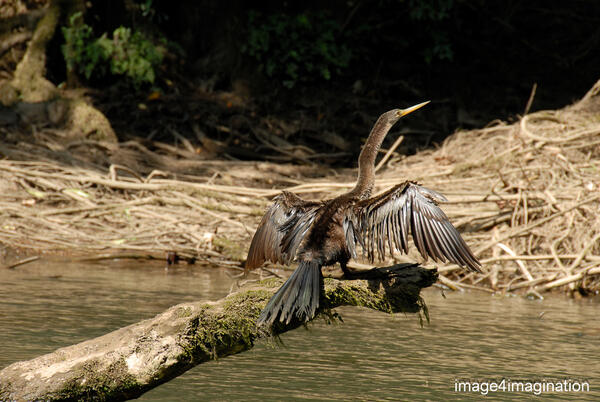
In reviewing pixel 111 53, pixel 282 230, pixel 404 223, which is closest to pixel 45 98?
pixel 111 53

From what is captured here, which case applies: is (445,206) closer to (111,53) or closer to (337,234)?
(337,234)

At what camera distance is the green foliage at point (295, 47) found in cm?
1242

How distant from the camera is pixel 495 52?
45.5ft

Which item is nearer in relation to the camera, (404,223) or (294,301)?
(294,301)

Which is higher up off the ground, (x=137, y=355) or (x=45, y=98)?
(x=45, y=98)

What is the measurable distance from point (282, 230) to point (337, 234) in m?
0.35

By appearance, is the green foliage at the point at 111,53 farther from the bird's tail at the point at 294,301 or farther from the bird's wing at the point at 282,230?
the bird's tail at the point at 294,301

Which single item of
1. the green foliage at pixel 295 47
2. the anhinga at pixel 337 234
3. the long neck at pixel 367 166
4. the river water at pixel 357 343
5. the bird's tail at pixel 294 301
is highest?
the green foliage at pixel 295 47

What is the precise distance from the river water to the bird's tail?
60cm

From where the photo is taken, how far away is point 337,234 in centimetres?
394

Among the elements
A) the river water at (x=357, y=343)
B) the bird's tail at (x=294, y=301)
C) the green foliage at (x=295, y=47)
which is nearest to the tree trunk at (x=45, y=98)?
the green foliage at (x=295, y=47)

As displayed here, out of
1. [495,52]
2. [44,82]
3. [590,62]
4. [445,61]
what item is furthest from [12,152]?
[590,62]

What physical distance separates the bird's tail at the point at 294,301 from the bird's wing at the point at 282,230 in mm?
512

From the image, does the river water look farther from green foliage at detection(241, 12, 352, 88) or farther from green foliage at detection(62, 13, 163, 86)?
green foliage at detection(241, 12, 352, 88)
